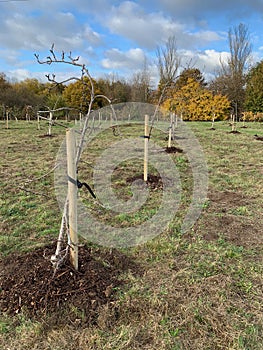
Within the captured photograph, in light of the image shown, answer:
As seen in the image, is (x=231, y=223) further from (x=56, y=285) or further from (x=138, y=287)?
(x=56, y=285)

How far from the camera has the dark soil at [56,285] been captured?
170cm

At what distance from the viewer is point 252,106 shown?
19516 mm

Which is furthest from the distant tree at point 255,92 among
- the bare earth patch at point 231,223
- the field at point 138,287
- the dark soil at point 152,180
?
the field at point 138,287

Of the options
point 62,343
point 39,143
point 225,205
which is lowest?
point 62,343

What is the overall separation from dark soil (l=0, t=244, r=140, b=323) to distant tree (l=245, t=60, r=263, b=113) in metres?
20.3

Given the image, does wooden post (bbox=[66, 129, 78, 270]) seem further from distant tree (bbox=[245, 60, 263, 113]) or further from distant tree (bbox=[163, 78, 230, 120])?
distant tree (bbox=[245, 60, 263, 113])

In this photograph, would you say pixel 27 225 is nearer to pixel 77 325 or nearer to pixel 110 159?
pixel 77 325

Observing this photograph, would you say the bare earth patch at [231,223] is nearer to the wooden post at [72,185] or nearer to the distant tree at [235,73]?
→ the wooden post at [72,185]

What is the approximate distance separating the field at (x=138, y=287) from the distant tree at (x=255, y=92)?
1838cm

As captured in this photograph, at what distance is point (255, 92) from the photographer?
746 inches

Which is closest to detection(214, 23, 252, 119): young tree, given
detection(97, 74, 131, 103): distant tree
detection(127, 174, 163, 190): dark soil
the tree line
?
the tree line

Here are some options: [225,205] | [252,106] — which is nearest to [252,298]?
[225,205]

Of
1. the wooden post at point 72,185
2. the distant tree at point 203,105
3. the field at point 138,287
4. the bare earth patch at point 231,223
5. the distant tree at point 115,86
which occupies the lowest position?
the field at point 138,287

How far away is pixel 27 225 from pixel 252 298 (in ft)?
7.87
